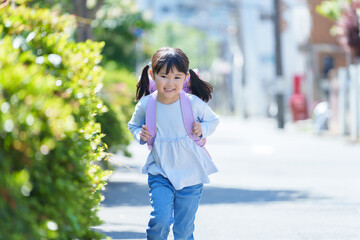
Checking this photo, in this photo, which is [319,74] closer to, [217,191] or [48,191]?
[217,191]

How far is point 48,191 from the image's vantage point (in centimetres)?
388

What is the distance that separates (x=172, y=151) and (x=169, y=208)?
1.34ft

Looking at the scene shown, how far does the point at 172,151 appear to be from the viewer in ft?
21.1

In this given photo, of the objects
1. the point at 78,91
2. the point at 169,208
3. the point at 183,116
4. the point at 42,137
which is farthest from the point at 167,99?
the point at 42,137

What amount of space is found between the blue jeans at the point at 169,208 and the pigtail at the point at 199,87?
2.17 ft

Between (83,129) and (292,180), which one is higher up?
(83,129)

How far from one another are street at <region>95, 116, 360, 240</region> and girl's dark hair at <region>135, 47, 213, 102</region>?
2.44ft

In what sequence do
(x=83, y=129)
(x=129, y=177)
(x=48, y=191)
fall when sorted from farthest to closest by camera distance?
(x=129, y=177) < (x=83, y=129) < (x=48, y=191)

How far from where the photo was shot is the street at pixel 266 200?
900cm

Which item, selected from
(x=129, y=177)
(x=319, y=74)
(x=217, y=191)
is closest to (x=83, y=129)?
(x=217, y=191)

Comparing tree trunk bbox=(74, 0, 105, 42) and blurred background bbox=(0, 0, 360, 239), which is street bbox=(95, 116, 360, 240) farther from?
tree trunk bbox=(74, 0, 105, 42)

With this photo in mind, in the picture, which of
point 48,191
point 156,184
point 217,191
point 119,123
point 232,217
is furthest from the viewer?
point 119,123

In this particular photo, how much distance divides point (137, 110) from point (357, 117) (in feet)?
73.6

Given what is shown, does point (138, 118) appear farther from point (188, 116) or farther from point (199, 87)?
point (199, 87)
